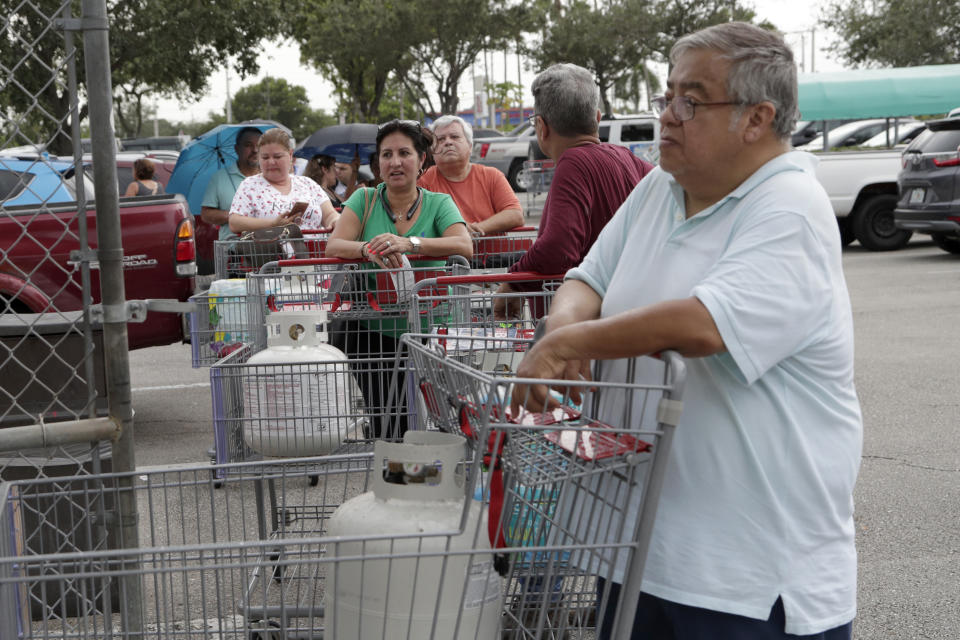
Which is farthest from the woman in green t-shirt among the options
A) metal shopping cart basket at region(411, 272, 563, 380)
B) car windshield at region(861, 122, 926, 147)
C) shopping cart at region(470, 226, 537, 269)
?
car windshield at region(861, 122, 926, 147)

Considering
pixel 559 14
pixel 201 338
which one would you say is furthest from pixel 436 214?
pixel 559 14

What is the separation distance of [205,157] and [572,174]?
6.07 metres

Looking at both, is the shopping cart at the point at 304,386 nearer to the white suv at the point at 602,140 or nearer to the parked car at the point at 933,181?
the parked car at the point at 933,181

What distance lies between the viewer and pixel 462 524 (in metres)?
2.09

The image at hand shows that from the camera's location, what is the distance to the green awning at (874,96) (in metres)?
20.8

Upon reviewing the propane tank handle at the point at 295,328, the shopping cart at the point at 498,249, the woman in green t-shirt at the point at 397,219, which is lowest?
the propane tank handle at the point at 295,328

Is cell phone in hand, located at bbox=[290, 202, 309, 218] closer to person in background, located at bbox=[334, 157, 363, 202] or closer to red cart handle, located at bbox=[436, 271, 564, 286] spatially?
red cart handle, located at bbox=[436, 271, 564, 286]

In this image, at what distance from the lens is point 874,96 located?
20891 mm

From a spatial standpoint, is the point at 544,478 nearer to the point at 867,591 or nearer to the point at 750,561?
the point at 750,561

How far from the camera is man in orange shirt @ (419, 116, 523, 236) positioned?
7109 mm

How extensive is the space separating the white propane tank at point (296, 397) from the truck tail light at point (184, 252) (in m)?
3.95

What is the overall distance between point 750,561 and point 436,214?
4077 millimetres

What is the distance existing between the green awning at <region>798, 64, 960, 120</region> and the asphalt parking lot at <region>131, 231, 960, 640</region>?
741 cm

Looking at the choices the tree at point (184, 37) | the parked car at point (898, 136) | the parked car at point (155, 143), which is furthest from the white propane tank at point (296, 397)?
the parked car at point (155, 143)
